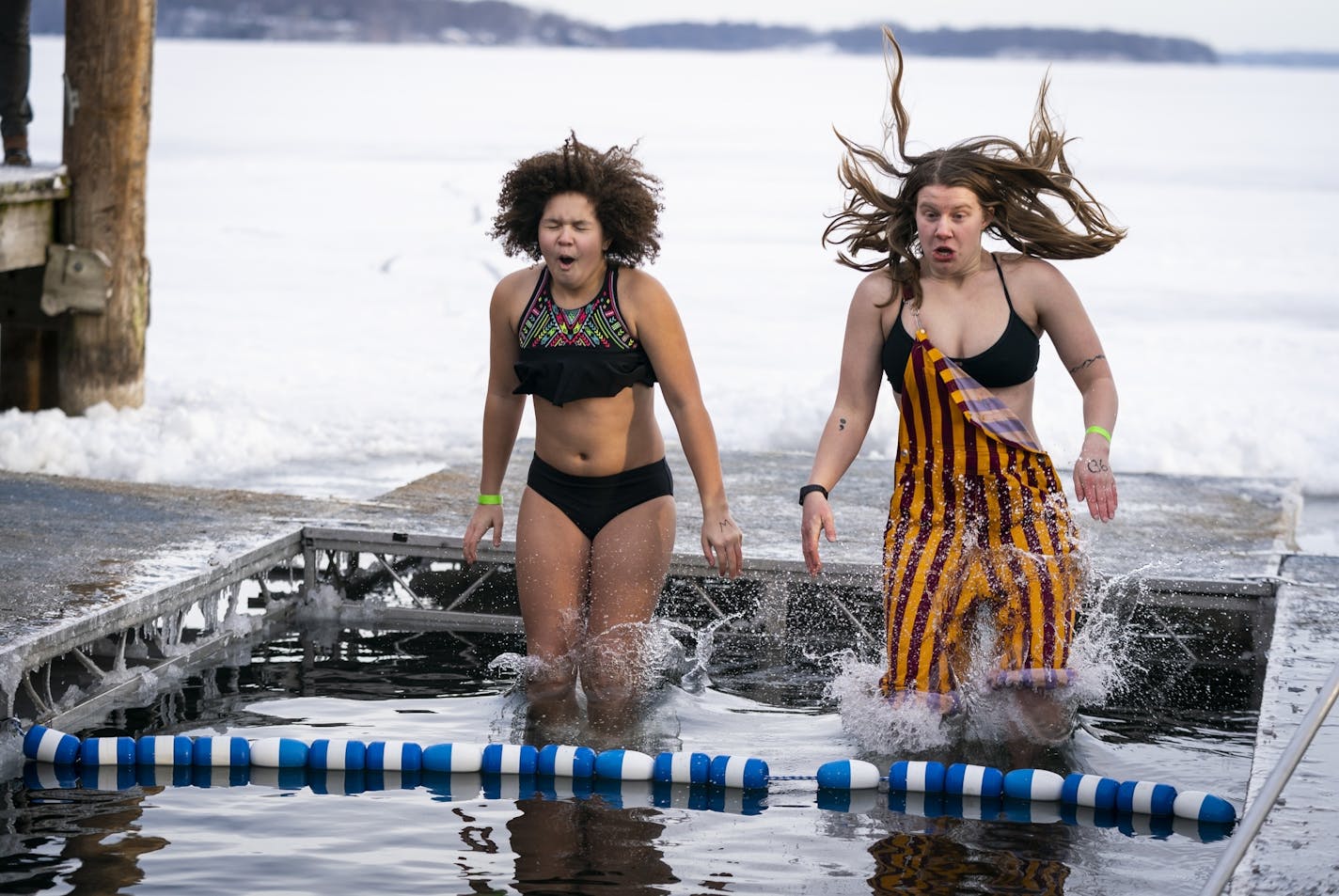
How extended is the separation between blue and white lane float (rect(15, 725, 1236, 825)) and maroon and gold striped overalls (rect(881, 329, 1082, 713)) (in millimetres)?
281

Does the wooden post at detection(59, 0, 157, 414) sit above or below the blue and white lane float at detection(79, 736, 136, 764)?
above

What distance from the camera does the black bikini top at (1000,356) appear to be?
4852 mm

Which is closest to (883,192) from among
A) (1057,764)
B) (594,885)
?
(1057,764)

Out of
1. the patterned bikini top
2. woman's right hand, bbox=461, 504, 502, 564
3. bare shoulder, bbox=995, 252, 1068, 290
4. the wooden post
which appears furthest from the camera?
the wooden post

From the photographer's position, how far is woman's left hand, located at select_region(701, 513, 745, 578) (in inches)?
203

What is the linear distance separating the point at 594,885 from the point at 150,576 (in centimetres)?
274

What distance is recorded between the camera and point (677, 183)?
34.1 metres

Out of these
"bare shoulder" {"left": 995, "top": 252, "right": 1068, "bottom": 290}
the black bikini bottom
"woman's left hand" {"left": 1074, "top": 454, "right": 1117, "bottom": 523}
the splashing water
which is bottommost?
the splashing water

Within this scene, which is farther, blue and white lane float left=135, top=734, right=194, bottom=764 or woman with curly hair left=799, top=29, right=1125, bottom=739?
blue and white lane float left=135, top=734, right=194, bottom=764

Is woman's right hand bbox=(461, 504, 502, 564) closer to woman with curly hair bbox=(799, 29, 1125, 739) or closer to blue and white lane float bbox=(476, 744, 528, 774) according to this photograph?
blue and white lane float bbox=(476, 744, 528, 774)

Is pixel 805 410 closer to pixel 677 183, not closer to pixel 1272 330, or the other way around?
pixel 1272 330

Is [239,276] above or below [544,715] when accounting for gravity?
above

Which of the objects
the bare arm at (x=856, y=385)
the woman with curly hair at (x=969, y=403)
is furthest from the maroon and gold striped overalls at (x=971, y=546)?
the bare arm at (x=856, y=385)

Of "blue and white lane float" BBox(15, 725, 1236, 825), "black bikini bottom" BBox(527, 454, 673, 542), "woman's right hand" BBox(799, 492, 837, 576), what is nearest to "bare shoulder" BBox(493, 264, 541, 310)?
"black bikini bottom" BBox(527, 454, 673, 542)
